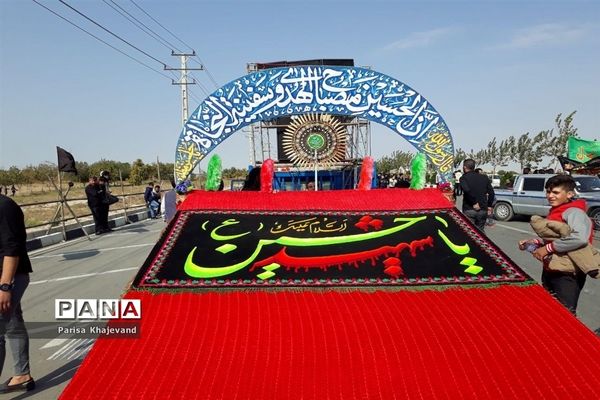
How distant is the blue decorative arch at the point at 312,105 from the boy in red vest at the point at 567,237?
208 cm

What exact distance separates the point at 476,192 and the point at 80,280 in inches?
288

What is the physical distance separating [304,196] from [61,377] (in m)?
2.92

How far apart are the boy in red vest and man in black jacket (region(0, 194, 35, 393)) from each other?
4477 mm

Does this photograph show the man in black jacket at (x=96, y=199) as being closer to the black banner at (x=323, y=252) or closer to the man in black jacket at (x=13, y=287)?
the man in black jacket at (x=13, y=287)

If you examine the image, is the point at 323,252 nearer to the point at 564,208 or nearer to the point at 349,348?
the point at 349,348

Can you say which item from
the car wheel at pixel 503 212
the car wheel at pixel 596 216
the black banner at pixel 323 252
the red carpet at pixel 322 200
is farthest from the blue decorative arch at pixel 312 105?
the car wheel at pixel 503 212

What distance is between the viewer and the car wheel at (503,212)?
53.0 ft

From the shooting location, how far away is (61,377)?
408cm

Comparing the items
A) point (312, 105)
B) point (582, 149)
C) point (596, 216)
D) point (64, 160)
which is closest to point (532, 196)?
point (596, 216)

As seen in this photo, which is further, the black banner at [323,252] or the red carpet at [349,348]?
the black banner at [323,252]

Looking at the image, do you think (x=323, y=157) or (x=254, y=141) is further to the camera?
(x=254, y=141)

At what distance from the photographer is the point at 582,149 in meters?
19.2

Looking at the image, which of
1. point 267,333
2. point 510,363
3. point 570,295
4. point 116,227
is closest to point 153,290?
point 267,333

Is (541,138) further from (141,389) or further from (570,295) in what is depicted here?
(141,389)
